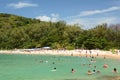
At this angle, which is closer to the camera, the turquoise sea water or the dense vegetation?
the turquoise sea water

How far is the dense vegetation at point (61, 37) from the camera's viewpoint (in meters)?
94.6

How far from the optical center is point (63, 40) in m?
109

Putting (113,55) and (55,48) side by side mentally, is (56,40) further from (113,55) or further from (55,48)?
(113,55)

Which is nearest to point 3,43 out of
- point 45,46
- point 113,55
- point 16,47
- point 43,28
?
point 16,47

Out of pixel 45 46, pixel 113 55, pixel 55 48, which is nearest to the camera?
pixel 113 55

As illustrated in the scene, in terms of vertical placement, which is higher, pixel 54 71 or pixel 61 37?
pixel 61 37

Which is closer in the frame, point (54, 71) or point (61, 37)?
point (54, 71)

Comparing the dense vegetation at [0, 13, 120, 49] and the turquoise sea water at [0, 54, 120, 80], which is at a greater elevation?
the dense vegetation at [0, 13, 120, 49]

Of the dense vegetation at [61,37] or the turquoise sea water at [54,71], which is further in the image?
the dense vegetation at [61,37]

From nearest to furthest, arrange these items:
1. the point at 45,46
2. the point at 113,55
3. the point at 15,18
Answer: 1. the point at 113,55
2. the point at 45,46
3. the point at 15,18

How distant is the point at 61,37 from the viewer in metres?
112

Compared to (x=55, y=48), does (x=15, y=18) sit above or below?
above

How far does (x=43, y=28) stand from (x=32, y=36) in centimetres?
560

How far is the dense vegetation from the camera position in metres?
94.6
